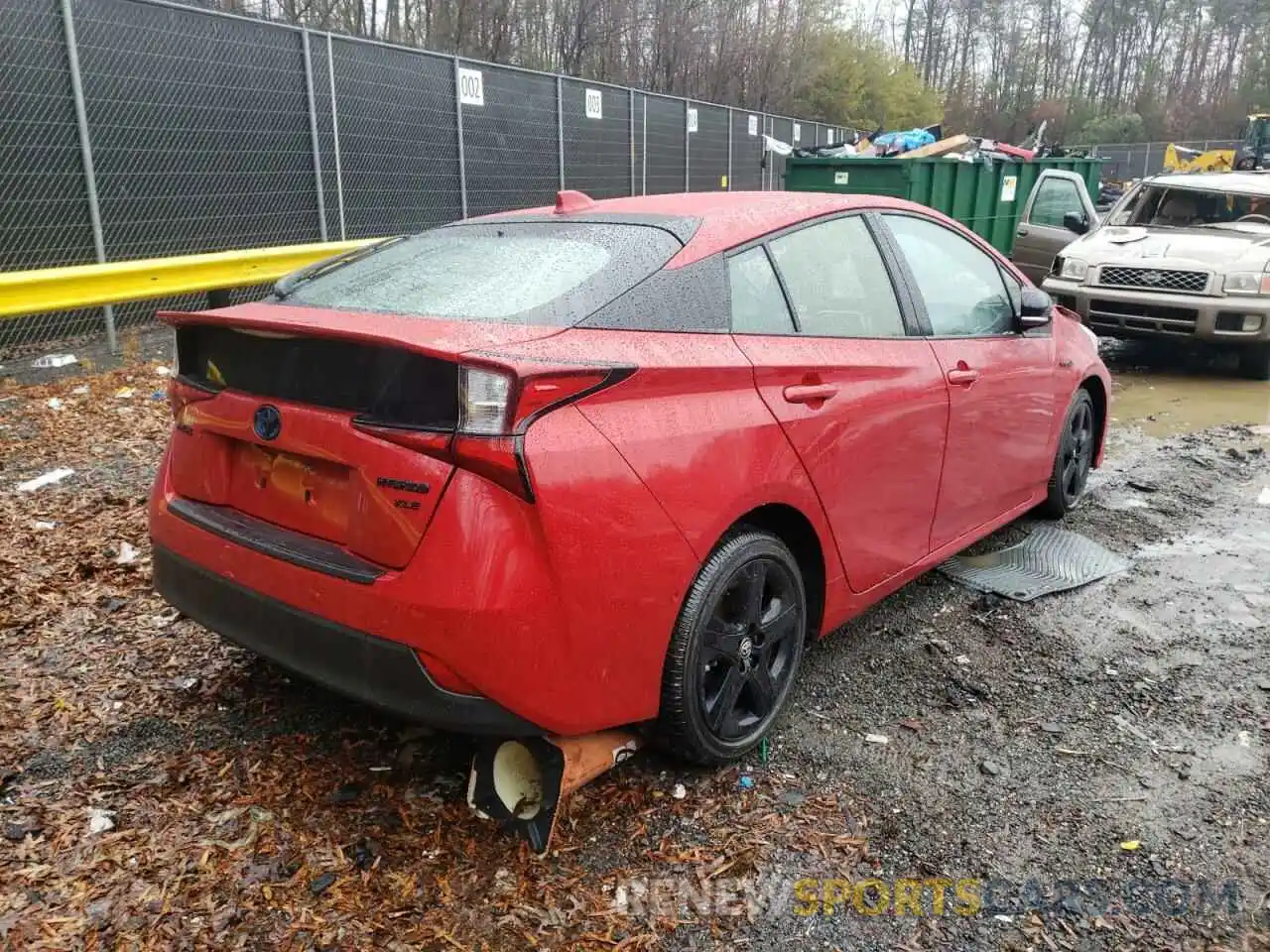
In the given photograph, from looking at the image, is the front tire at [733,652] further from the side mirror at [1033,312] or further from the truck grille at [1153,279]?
the truck grille at [1153,279]

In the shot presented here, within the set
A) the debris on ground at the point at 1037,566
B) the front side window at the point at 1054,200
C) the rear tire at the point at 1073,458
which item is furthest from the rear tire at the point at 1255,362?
the debris on ground at the point at 1037,566

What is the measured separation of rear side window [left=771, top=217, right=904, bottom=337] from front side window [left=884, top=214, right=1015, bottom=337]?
238 mm

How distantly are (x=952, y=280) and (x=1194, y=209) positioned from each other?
718 cm

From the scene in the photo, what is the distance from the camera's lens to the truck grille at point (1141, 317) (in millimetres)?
8469

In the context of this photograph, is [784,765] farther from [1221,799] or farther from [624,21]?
[624,21]

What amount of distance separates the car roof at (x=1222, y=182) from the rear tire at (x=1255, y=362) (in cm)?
164

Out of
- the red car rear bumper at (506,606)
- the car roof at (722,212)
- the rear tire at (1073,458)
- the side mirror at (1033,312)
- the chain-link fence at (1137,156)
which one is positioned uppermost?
the chain-link fence at (1137,156)

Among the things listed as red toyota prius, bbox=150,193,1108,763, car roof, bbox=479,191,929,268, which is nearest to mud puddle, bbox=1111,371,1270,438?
red toyota prius, bbox=150,193,1108,763

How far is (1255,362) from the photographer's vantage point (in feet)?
29.2

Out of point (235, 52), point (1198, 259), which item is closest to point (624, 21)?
point (235, 52)

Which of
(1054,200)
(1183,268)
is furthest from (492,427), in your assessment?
(1054,200)

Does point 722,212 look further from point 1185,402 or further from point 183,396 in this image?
point 1185,402

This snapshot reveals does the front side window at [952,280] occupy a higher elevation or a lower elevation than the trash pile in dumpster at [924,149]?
lower

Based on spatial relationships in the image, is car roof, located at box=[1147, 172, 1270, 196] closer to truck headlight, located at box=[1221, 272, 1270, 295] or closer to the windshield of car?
the windshield of car
